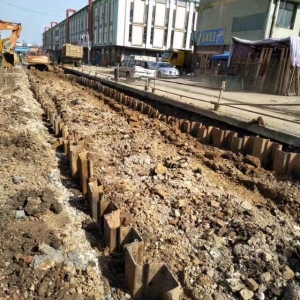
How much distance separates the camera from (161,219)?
435 centimetres

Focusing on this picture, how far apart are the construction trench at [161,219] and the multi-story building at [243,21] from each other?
70.8 ft

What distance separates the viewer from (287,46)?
14.0 metres

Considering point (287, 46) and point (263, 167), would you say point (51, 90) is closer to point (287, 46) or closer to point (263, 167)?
point (287, 46)

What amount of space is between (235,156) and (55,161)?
3741 mm

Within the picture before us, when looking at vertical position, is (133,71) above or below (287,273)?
above

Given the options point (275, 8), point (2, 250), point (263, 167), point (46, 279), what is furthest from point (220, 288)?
point (275, 8)

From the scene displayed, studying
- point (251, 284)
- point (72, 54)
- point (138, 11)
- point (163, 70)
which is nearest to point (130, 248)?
point (251, 284)

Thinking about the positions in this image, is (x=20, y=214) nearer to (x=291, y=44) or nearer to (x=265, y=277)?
(x=265, y=277)

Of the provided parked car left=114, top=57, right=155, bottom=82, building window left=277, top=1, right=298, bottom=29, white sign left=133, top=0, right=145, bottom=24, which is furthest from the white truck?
building window left=277, top=1, right=298, bottom=29

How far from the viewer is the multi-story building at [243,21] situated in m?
24.6

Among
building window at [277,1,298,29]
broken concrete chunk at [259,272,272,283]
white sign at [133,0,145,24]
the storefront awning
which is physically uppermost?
white sign at [133,0,145,24]

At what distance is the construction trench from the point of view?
3.15 meters

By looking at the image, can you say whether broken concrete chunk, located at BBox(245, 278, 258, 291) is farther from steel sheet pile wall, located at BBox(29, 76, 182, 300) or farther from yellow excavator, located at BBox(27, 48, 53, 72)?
yellow excavator, located at BBox(27, 48, 53, 72)

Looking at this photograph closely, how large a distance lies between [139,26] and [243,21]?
25.9 meters
